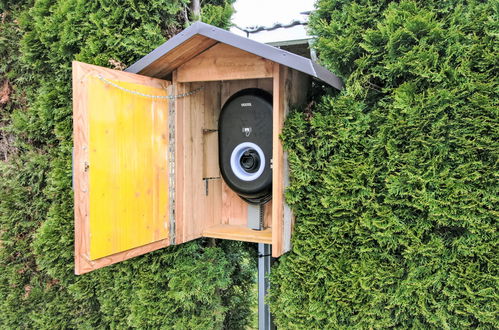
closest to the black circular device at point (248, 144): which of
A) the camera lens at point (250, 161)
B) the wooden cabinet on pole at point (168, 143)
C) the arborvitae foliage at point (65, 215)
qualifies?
the camera lens at point (250, 161)

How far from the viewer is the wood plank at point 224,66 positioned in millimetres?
2234

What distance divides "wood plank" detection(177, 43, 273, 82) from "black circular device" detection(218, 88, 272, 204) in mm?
192

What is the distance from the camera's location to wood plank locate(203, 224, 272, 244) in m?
2.45

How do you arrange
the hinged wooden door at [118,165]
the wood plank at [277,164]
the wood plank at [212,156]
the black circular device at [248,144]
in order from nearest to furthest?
the hinged wooden door at [118,165]
the wood plank at [277,164]
the black circular device at [248,144]
the wood plank at [212,156]

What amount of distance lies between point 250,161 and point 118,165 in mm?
799

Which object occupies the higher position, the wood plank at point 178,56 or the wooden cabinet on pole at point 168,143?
the wood plank at point 178,56

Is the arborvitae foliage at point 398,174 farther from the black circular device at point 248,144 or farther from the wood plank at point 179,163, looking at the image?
the wood plank at point 179,163

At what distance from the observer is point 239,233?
8.43 ft

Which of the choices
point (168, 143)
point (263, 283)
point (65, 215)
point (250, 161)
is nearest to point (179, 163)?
point (168, 143)

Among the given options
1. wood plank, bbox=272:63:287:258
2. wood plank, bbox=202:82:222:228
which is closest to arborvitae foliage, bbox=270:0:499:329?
wood plank, bbox=272:63:287:258

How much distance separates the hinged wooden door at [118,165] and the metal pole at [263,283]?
68cm

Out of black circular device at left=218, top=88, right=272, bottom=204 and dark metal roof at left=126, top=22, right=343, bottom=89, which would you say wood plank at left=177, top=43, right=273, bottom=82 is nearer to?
dark metal roof at left=126, top=22, right=343, bottom=89

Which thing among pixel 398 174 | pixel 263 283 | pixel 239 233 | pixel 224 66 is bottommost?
pixel 263 283

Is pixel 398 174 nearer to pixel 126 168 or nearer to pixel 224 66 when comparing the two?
pixel 224 66
